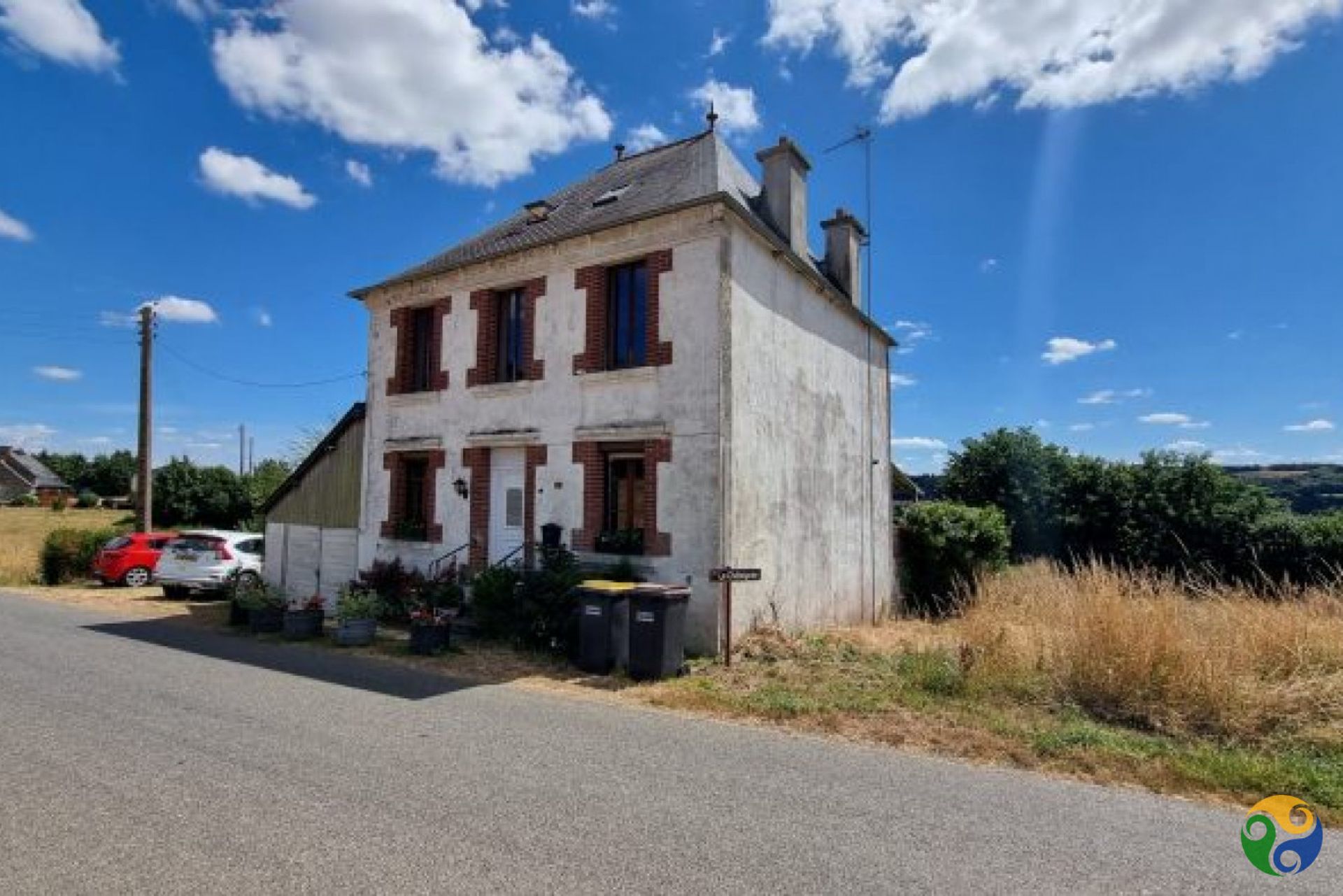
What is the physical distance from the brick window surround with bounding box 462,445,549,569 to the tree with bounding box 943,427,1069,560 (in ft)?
49.9

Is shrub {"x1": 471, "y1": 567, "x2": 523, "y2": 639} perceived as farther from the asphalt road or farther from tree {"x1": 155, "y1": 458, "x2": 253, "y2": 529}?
tree {"x1": 155, "y1": 458, "x2": 253, "y2": 529}

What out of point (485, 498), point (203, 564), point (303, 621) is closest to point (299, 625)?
point (303, 621)

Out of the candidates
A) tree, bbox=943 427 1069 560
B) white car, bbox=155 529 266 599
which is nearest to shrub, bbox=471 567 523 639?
white car, bbox=155 529 266 599

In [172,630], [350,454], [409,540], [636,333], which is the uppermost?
[636,333]

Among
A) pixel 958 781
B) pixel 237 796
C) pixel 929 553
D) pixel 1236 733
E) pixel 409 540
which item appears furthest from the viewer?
pixel 929 553

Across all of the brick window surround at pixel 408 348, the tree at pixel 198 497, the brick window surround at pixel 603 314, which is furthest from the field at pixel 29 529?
the brick window surround at pixel 603 314

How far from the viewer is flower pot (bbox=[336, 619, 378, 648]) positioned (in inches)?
431

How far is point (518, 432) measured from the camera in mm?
13055

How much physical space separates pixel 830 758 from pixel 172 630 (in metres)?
11.0

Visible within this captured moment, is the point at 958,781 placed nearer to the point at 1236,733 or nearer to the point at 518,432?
the point at 1236,733

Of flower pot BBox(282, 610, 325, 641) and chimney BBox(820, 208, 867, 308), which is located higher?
chimney BBox(820, 208, 867, 308)

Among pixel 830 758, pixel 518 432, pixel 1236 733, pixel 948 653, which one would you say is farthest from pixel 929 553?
pixel 830 758

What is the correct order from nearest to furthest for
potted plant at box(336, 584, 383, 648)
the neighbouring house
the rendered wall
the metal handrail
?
1. potted plant at box(336, 584, 383, 648)
2. the rendered wall
3. the metal handrail
4. the neighbouring house

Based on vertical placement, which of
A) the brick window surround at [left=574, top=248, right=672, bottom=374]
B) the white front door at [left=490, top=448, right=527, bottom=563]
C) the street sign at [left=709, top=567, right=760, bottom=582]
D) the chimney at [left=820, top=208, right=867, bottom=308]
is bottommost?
the street sign at [left=709, top=567, right=760, bottom=582]
